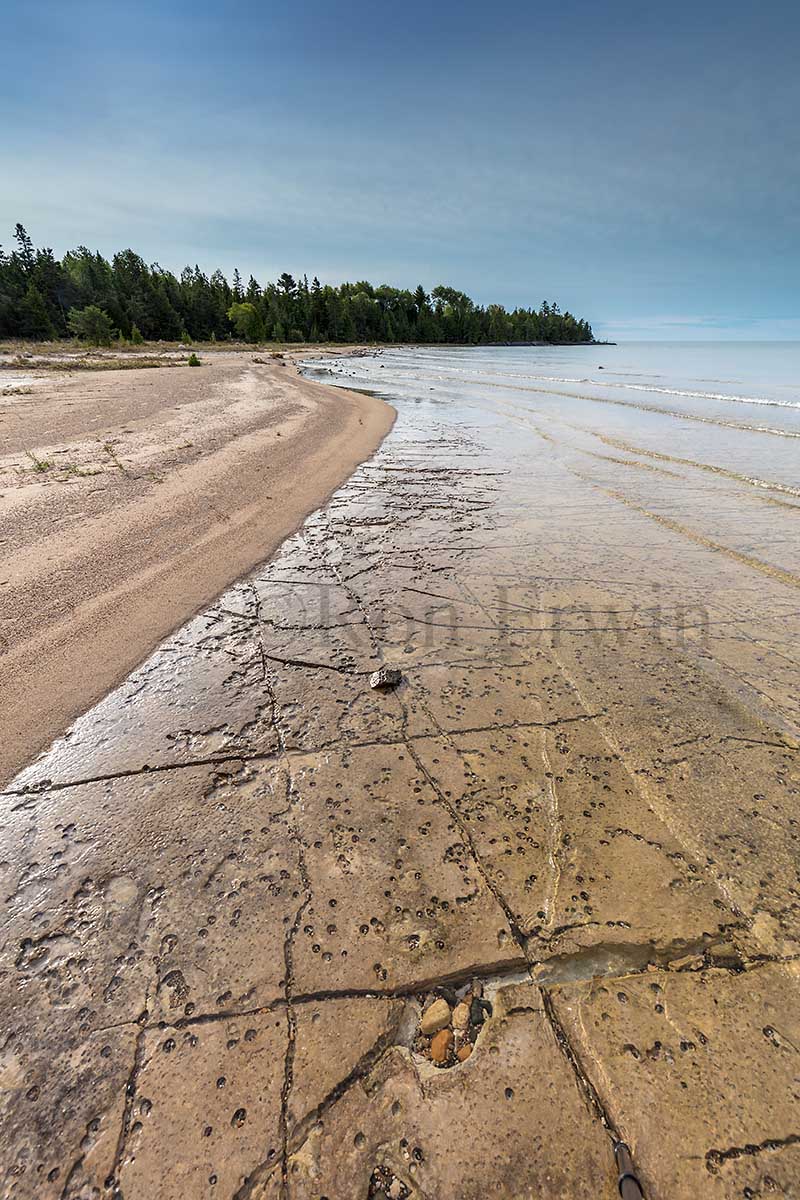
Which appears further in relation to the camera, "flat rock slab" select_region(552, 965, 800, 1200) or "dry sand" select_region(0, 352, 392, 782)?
"dry sand" select_region(0, 352, 392, 782)

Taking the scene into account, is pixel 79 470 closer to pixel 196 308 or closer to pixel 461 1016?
pixel 461 1016

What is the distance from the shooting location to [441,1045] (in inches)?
61.0

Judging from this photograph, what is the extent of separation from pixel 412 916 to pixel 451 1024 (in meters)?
0.37

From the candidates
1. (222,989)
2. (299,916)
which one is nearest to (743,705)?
(299,916)

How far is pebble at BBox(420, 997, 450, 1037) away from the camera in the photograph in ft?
5.21

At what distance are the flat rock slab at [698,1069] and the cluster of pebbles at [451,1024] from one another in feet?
Answer: 0.88

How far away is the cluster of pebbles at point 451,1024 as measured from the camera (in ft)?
5.02

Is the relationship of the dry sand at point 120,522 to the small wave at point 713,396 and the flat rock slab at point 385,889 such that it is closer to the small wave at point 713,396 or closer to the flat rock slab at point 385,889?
the flat rock slab at point 385,889

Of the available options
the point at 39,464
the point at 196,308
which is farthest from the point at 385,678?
the point at 196,308

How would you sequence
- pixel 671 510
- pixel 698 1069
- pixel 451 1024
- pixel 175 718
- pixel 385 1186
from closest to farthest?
pixel 385 1186 < pixel 698 1069 < pixel 451 1024 < pixel 175 718 < pixel 671 510

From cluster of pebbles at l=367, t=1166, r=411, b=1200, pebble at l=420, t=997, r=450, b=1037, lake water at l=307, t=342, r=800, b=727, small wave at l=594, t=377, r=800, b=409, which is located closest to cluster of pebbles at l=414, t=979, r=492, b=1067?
pebble at l=420, t=997, r=450, b=1037

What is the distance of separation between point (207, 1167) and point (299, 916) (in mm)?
680

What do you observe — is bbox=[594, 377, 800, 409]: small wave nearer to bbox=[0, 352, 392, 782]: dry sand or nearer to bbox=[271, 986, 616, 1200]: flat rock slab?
bbox=[0, 352, 392, 782]: dry sand

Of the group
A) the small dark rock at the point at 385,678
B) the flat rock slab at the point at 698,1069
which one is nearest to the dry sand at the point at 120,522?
the small dark rock at the point at 385,678
